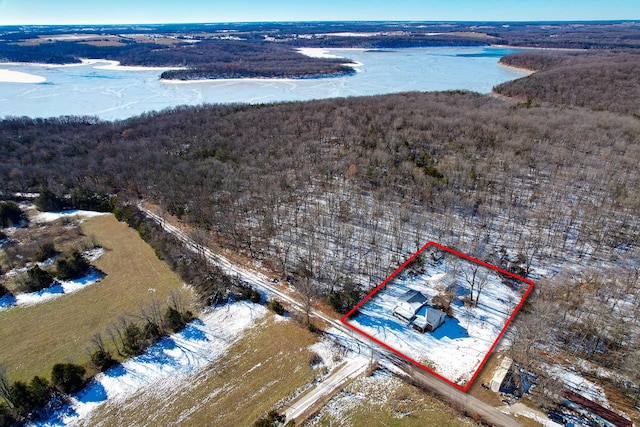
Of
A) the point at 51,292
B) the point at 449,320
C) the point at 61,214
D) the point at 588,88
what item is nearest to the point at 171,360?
the point at 51,292

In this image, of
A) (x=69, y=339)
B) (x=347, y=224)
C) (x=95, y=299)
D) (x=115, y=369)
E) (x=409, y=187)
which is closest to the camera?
(x=115, y=369)

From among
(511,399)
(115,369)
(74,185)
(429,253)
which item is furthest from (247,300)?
(74,185)

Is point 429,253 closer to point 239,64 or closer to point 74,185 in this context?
point 74,185

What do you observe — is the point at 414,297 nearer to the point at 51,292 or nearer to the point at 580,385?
the point at 580,385

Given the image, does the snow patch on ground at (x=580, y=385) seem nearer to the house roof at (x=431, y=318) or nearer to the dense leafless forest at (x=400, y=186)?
the dense leafless forest at (x=400, y=186)

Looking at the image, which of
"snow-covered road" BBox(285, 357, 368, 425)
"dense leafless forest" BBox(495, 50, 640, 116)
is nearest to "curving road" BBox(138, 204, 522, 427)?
"snow-covered road" BBox(285, 357, 368, 425)

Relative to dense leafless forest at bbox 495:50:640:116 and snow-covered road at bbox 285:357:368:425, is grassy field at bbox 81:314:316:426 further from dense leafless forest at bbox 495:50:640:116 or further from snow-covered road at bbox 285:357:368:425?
dense leafless forest at bbox 495:50:640:116
